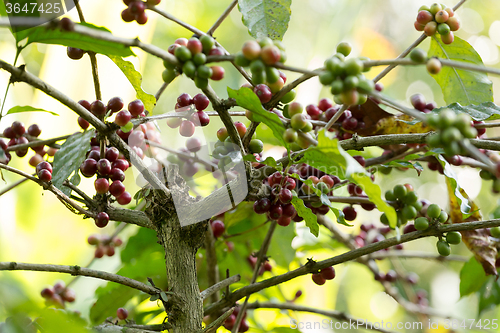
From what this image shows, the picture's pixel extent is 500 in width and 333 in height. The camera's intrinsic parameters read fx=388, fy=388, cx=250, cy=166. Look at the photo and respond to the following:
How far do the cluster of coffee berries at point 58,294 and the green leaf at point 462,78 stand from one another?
2.92 ft

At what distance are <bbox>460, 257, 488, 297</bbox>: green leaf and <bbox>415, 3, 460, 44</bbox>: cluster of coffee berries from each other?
1.41ft

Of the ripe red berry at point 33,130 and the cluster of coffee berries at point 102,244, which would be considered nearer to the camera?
the ripe red berry at point 33,130

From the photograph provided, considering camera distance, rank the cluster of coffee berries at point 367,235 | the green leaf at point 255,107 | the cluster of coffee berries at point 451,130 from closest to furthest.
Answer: the cluster of coffee berries at point 451,130 → the green leaf at point 255,107 → the cluster of coffee berries at point 367,235

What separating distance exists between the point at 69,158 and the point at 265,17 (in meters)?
0.32

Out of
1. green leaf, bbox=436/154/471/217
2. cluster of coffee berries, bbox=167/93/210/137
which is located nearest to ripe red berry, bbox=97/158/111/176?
cluster of coffee berries, bbox=167/93/210/137

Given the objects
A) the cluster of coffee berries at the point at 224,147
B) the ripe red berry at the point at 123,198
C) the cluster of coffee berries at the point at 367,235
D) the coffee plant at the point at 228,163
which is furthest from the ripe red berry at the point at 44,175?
the cluster of coffee berries at the point at 367,235

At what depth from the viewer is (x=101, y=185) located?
506 mm

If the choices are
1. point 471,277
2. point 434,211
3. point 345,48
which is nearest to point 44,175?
point 345,48

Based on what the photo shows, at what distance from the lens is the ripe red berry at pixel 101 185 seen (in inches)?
19.9

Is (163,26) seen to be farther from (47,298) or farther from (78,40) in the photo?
(78,40)

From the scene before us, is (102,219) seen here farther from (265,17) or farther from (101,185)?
(265,17)

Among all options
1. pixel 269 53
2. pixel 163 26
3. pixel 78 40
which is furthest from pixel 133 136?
pixel 163 26

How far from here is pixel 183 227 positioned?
19.6 inches

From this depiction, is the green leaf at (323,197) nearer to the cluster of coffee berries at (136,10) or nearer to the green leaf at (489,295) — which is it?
the cluster of coffee berries at (136,10)
